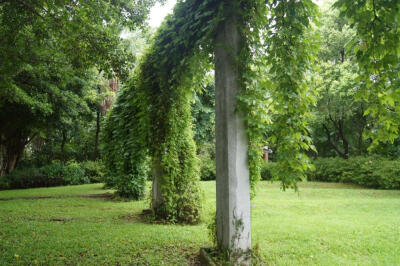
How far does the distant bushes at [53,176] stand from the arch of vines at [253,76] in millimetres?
11058

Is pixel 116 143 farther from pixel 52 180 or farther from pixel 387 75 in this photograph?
pixel 52 180

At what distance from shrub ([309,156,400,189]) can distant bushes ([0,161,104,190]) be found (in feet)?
40.8

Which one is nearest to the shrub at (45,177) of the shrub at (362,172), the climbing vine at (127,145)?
the climbing vine at (127,145)

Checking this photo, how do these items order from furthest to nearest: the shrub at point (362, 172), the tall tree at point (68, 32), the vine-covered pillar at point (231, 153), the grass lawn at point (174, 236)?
the shrub at point (362, 172), the tall tree at point (68, 32), the grass lawn at point (174, 236), the vine-covered pillar at point (231, 153)

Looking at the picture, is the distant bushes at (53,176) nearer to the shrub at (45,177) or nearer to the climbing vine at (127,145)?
the shrub at (45,177)

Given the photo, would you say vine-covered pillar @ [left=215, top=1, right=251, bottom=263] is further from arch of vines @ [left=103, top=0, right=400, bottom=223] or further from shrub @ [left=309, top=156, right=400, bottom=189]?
shrub @ [left=309, top=156, right=400, bottom=189]

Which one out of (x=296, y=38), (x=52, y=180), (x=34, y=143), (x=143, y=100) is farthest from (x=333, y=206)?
(x=34, y=143)

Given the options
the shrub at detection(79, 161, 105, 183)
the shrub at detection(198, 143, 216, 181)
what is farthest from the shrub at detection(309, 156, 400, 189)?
the shrub at detection(79, 161, 105, 183)

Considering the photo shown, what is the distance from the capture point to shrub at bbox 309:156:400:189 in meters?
13.1

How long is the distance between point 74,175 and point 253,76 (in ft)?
Answer: 49.2

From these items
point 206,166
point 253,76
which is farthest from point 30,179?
point 253,76

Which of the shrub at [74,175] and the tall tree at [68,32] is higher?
the tall tree at [68,32]

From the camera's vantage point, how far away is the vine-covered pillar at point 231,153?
3.56m

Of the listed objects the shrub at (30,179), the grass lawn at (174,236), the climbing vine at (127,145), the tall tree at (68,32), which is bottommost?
the grass lawn at (174,236)
